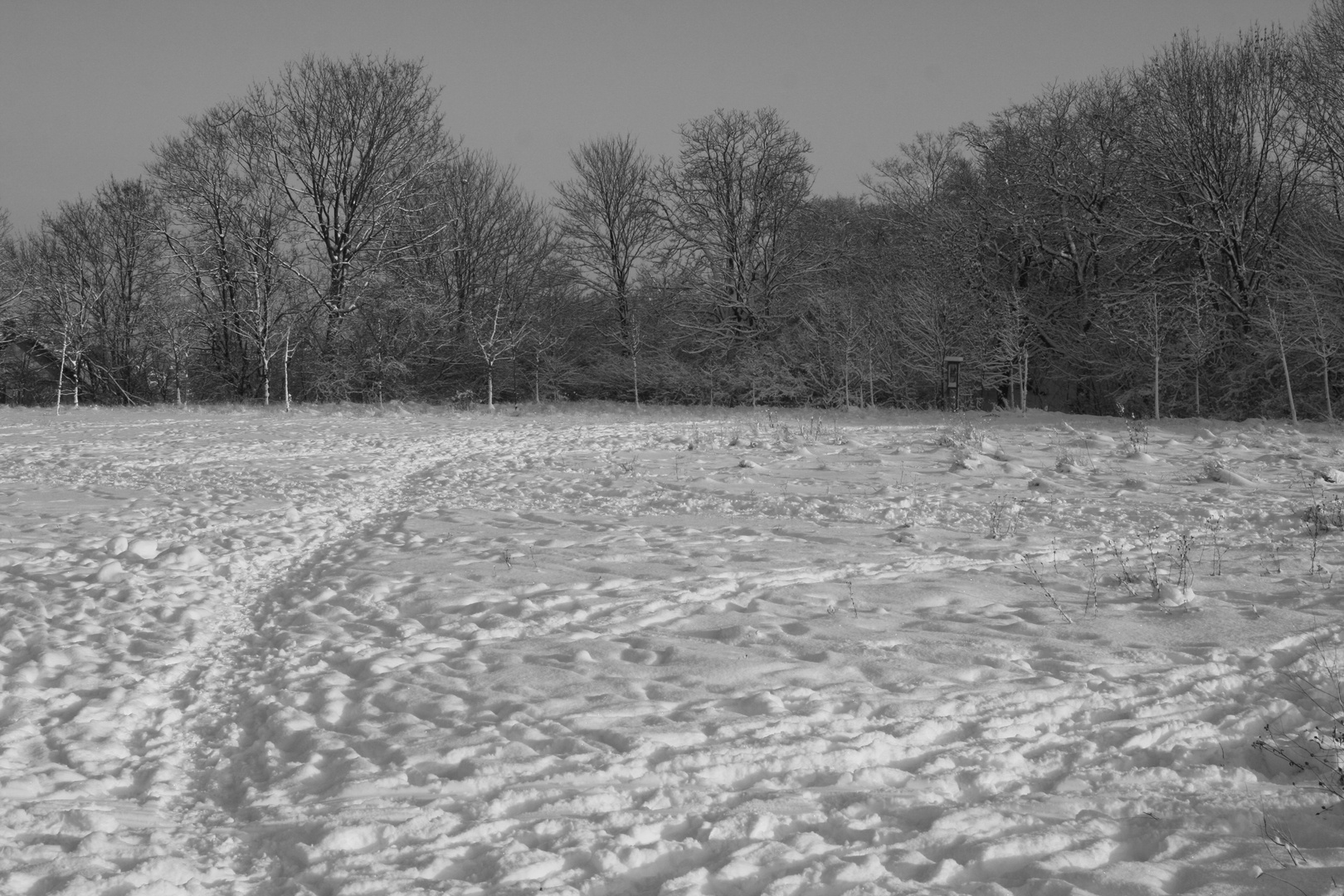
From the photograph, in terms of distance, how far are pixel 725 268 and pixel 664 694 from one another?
31.1 m

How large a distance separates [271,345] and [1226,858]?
3353 cm

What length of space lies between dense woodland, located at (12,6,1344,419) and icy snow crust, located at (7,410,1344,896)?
1801 cm

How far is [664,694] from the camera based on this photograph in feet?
17.0

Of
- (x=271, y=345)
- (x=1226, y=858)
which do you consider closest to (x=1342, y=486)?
(x=1226, y=858)

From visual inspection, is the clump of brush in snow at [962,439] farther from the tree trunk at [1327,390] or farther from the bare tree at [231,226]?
the bare tree at [231,226]

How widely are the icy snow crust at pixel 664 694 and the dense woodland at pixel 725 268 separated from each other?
709 inches

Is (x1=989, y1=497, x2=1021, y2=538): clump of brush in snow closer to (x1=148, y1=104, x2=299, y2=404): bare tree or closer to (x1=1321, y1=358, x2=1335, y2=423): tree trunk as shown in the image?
(x1=1321, y1=358, x2=1335, y2=423): tree trunk

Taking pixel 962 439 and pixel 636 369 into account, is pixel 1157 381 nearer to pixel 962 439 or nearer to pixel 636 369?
pixel 962 439

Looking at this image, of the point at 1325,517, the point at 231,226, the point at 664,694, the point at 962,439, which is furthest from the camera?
the point at 231,226

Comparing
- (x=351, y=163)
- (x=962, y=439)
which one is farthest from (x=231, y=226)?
(x=962, y=439)

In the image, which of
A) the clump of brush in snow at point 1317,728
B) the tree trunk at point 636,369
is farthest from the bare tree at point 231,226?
the clump of brush in snow at point 1317,728

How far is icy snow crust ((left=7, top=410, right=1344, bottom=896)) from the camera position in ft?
11.5

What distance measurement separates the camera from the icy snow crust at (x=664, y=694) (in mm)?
3518

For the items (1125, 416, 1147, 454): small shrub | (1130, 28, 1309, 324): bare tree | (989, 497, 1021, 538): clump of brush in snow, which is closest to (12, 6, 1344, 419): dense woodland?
(1130, 28, 1309, 324): bare tree
